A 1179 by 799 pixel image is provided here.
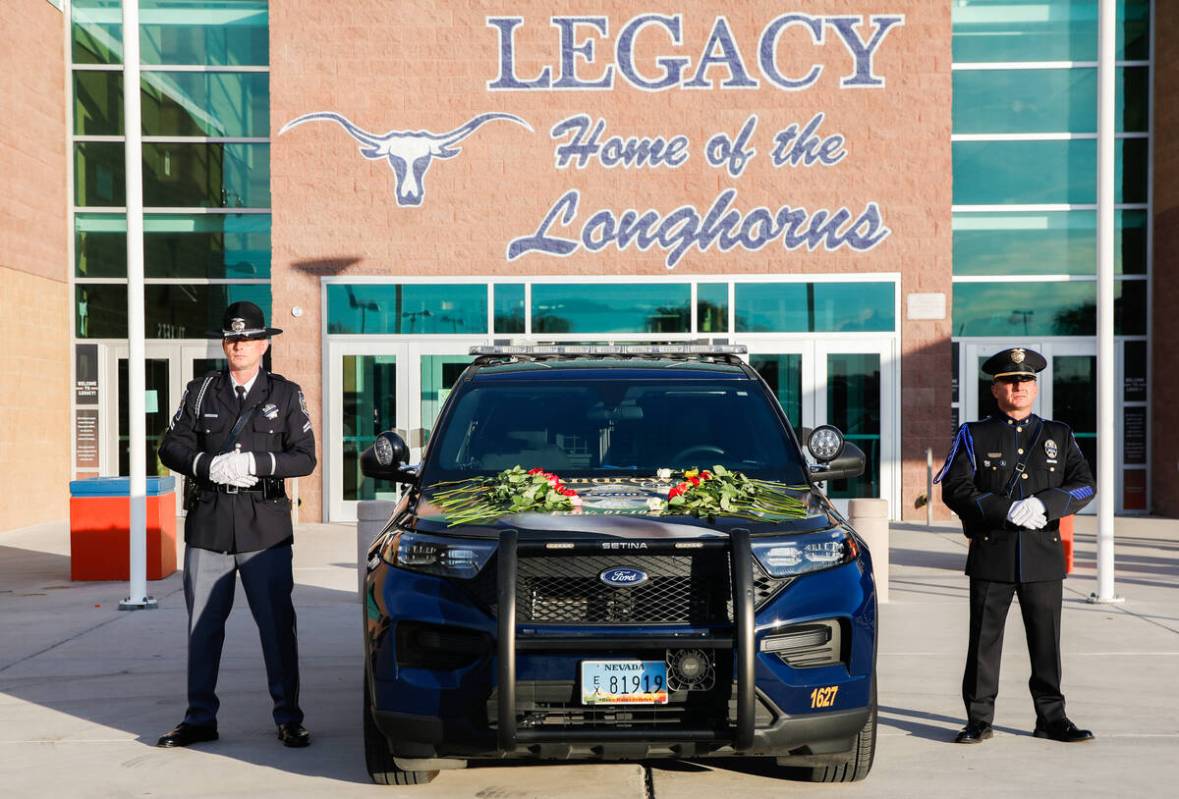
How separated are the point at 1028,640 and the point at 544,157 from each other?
13.0 m

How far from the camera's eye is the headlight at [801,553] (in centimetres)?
478

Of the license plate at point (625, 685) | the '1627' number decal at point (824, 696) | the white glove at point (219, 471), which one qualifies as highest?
the white glove at point (219, 471)

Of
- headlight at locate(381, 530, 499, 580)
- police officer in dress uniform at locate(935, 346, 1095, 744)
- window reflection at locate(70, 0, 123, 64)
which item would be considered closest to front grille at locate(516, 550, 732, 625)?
headlight at locate(381, 530, 499, 580)

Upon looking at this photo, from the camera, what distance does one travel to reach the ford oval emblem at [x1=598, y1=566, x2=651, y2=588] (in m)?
4.69

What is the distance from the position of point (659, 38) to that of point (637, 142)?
1.50m

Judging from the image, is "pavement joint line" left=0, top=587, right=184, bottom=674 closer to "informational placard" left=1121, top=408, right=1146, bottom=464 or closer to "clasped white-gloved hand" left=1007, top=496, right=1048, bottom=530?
"clasped white-gloved hand" left=1007, top=496, right=1048, bottom=530

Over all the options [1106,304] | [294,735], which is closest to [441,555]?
[294,735]

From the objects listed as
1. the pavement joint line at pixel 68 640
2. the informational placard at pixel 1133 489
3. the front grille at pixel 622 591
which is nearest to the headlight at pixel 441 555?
the front grille at pixel 622 591

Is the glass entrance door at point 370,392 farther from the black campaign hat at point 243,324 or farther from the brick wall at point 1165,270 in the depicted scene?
the black campaign hat at point 243,324

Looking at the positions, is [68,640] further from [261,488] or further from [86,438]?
[86,438]

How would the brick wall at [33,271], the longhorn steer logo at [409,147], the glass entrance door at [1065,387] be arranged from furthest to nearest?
1. the glass entrance door at [1065,387]
2. the longhorn steer logo at [409,147]
3. the brick wall at [33,271]

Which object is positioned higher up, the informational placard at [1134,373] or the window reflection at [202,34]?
the window reflection at [202,34]

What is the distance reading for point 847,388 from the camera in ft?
59.5

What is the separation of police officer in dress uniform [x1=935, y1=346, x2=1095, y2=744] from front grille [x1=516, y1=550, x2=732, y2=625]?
1.84 metres
